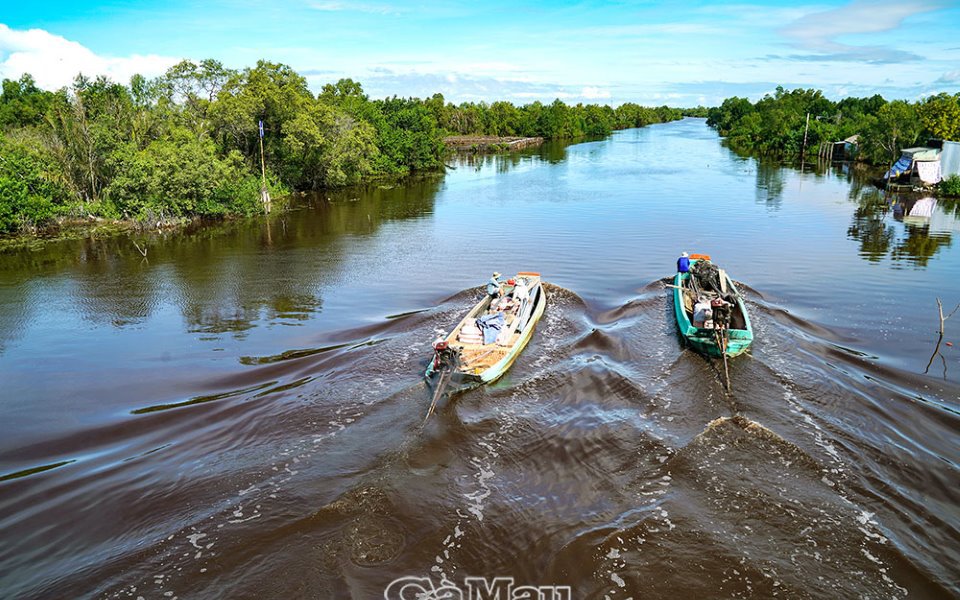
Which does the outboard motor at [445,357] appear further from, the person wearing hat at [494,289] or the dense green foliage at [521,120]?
the dense green foliage at [521,120]

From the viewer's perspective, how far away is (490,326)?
13586mm

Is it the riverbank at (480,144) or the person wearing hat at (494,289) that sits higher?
the riverbank at (480,144)

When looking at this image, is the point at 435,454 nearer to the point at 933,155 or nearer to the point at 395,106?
the point at 933,155

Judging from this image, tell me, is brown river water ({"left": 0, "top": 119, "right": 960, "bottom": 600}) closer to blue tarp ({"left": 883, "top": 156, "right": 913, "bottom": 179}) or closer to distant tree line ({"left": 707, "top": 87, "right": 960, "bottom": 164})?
blue tarp ({"left": 883, "top": 156, "right": 913, "bottom": 179})

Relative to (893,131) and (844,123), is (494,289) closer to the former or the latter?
(893,131)

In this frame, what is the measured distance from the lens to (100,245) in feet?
84.3

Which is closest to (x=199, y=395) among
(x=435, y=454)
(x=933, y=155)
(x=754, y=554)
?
(x=435, y=454)

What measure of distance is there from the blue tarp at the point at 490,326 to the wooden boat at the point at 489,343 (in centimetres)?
3

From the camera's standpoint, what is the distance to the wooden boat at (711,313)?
12742 mm

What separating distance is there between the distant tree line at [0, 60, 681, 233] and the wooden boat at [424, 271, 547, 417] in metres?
20.6

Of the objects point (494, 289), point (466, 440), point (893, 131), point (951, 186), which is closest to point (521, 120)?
point (893, 131)

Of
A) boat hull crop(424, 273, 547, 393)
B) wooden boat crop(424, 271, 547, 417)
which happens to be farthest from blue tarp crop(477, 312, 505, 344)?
boat hull crop(424, 273, 547, 393)

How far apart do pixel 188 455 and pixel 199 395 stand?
2295 millimetres
